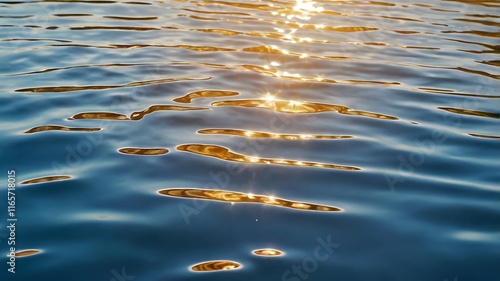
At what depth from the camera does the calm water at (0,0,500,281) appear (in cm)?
272

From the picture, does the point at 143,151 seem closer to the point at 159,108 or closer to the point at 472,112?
the point at 159,108

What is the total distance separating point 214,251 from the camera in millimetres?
2715

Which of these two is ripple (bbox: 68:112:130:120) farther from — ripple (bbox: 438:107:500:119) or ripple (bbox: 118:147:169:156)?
ripple (bbox: 438:107:500:119)

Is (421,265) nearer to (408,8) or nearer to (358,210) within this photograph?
(358,210)

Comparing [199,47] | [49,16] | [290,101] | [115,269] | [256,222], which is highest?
[49,16]

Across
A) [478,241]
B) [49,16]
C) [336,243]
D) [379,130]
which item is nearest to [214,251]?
[336,243]

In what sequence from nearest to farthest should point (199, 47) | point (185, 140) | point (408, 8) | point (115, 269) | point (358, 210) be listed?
point (115, 269)
point (358, 210)
point (185, 140)
point (199, 47)
point (408, 8)

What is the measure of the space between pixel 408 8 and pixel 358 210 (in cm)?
592

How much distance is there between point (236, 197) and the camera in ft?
10.5

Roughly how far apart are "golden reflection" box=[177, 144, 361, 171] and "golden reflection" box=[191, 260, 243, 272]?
3.44 feet

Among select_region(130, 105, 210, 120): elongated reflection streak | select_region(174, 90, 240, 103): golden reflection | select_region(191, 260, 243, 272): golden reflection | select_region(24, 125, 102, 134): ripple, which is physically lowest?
select_region(191, 260, 243, 272): golden reflection

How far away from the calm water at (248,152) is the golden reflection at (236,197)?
0.01 metres

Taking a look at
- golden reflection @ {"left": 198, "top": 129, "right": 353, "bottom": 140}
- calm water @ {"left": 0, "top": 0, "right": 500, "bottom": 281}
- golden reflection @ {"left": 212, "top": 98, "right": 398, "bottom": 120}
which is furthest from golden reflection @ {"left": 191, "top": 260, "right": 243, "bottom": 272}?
golden reflection @ {"left": 212, "top": 98, "right": 398, "bottom": 120}

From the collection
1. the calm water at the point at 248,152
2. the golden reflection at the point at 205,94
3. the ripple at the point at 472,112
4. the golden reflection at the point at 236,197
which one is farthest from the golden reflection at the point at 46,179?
the ripple at the point at 472,112
